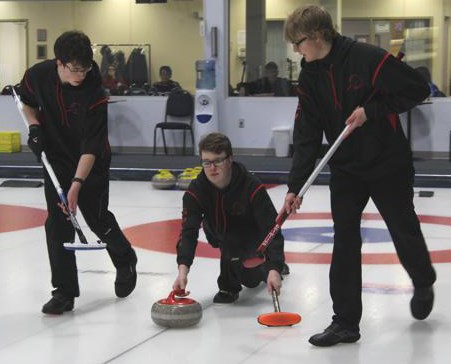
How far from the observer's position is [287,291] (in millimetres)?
5625

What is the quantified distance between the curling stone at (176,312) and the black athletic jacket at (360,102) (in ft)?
2.58

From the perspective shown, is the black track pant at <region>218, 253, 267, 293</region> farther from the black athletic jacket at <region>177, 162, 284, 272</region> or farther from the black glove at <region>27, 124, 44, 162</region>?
the black glove at <region>27, 124, 44, 162</region>

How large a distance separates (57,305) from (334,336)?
1549mm

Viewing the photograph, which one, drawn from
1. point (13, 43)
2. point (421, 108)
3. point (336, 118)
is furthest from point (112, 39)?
point (336, 118)

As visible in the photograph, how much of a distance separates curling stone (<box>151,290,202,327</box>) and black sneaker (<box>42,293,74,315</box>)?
62cm

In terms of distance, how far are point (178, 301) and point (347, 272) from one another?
2.81ft

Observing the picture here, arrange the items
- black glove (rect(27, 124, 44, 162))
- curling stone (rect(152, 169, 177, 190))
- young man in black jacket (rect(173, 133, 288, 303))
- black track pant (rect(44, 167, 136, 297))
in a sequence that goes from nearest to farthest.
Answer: young man in black jacket (rect(173, 133, 288, 303)) < black glove (rect(27, 124, 44, 162)) < black track pant (rect(44, 167, 136, 297)) < curling stone (rect(152, 169, 177, 190))

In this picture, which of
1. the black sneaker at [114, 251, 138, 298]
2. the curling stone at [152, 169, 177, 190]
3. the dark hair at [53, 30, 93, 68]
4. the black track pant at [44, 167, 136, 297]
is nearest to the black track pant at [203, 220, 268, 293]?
the black sneaker at [114, 251, 138, 298]

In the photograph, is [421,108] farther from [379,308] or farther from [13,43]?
[379,308]

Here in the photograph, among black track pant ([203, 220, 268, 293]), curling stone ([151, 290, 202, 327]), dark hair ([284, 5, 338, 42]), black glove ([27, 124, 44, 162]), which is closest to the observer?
dark hair ([284, 5, 338, 42])

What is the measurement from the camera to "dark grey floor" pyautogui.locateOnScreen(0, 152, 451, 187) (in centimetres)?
1170

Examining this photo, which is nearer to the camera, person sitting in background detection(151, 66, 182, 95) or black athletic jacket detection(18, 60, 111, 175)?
black athletic jacket detection(18, 60, 111, 175)

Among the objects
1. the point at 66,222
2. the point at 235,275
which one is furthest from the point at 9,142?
the point at 235,275

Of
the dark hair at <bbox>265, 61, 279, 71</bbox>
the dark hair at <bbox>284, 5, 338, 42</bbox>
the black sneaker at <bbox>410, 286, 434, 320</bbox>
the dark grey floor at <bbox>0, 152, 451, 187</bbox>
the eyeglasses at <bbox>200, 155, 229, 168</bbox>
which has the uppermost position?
the dark hair at <bbox>284, 5, 338, 42</bbox>
